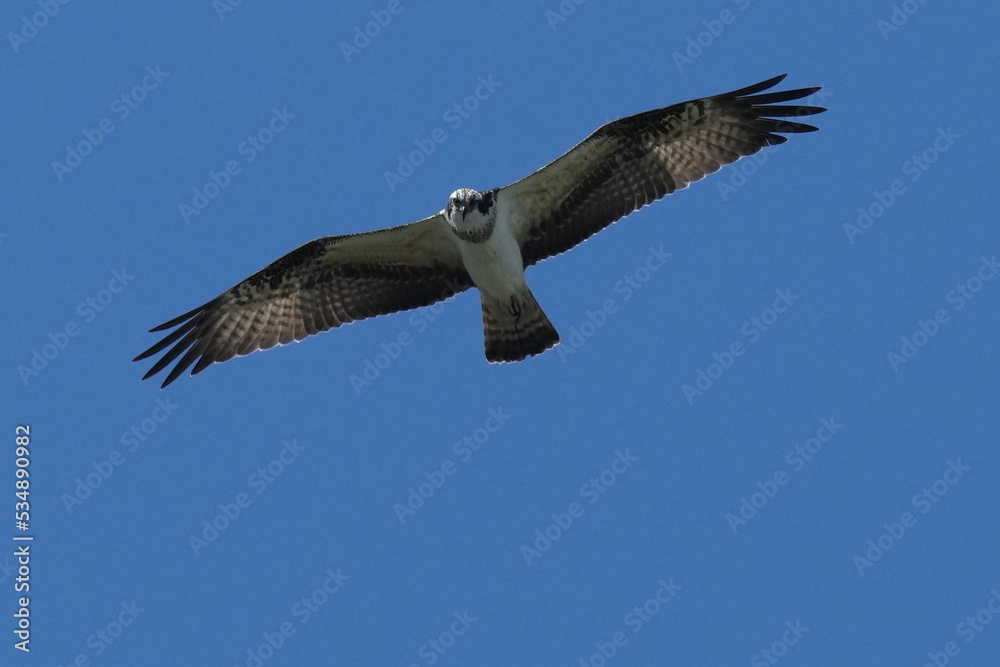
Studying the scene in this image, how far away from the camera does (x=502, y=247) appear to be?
44.9 ft

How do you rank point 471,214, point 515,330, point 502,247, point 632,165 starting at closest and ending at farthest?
point 471,214
point 502,247
point 632,165
point 515,330

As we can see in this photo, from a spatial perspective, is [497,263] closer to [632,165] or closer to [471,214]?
[471,214]

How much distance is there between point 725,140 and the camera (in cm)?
1401

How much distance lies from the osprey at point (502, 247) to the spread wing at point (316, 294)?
1 centimetres

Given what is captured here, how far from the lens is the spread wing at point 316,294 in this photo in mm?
14242

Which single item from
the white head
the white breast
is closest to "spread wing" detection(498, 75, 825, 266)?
the white breast

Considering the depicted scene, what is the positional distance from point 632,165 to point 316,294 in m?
3.63

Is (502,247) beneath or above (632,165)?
beneath

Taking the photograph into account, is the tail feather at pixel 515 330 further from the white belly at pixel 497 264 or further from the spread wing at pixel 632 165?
the spread wing at pixel 632 165

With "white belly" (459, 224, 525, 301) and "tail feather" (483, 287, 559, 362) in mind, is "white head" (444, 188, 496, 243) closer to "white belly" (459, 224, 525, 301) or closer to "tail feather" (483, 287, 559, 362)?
"white belly" (459, 224, 525, 301)

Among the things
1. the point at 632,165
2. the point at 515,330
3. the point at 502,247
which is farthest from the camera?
the point at 515,330

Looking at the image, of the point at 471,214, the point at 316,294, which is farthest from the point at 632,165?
the point at 316,294

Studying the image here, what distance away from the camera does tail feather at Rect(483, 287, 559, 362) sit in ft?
46.3

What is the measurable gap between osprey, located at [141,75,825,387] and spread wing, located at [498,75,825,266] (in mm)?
10
